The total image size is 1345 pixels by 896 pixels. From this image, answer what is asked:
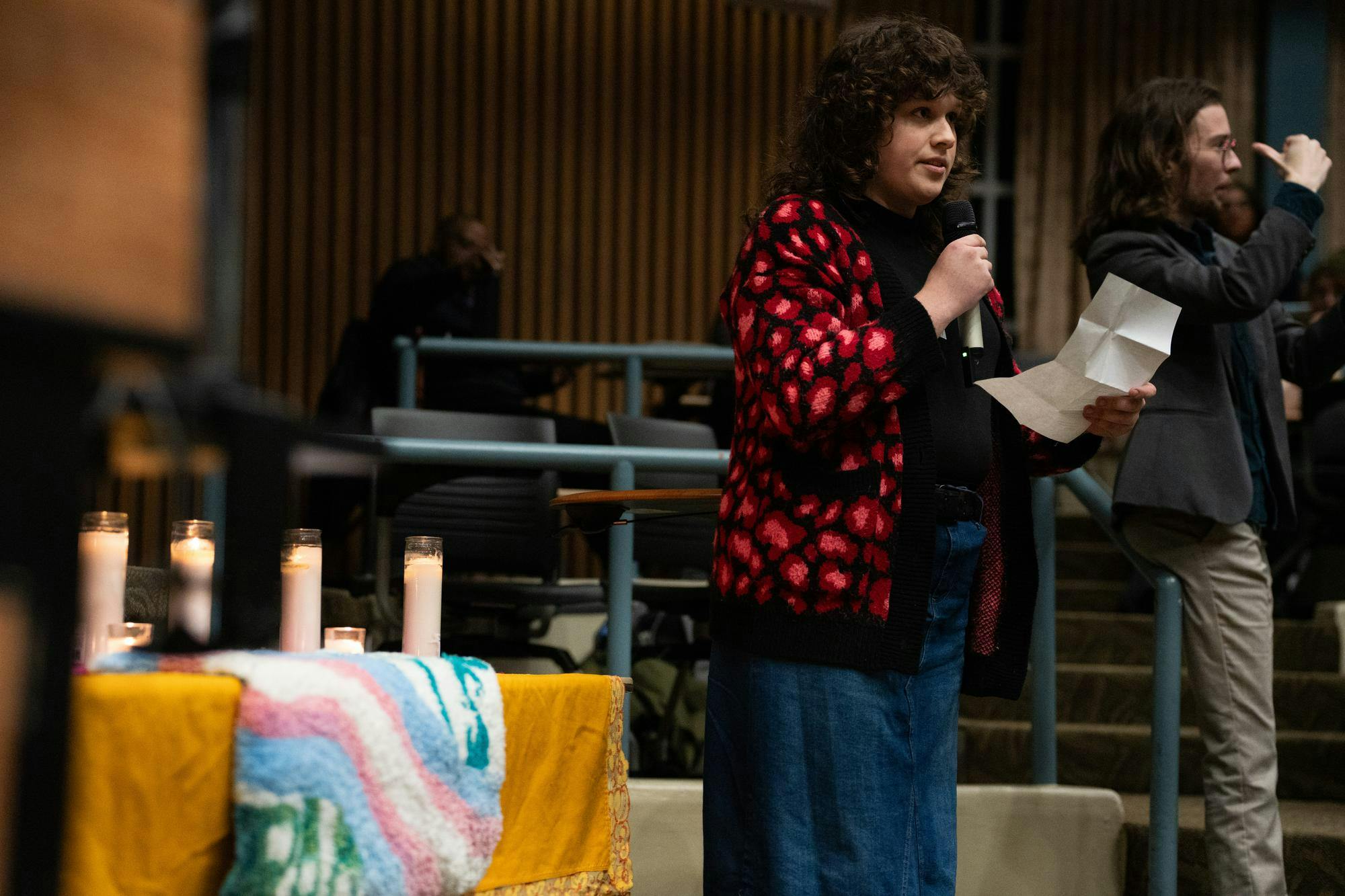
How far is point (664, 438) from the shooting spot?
3473 millimetres

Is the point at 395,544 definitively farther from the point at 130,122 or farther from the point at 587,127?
the point at 587,127

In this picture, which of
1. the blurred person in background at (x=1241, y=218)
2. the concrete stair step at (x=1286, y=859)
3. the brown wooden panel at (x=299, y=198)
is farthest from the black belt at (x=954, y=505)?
the brown wooden panel at (x=299, y=198)

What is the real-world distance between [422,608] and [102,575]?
12.8 inches

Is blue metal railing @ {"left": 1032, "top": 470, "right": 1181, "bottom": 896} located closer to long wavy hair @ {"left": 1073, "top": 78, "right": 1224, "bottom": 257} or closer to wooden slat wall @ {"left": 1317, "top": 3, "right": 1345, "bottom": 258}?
long wavy hair @ {"left": 1073, "top": 78, "right": 1224, "bottom": 257}

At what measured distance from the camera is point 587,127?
697 centimetres

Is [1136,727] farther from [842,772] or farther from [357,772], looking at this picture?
[357,772]

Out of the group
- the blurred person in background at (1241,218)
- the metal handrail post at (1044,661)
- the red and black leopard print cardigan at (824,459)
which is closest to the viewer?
the red and black leopard print cardigan at (824,459)

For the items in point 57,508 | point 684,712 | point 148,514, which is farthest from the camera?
point 148,514

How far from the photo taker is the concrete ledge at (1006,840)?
2.23m

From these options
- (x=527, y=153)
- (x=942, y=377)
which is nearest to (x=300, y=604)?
(x=942, y=377)

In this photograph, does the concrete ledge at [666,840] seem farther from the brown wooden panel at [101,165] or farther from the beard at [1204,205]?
the brown wooden panel at [101,165]

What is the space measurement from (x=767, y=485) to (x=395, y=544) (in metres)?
1.73

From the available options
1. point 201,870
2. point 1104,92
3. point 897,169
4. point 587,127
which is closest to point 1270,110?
point 1104,92

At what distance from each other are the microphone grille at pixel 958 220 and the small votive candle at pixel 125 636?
900mm
